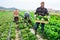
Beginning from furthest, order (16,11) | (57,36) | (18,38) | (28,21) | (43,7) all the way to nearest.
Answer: (28,21) → (16,11) → (18,38) → (43,7) → (57,36)

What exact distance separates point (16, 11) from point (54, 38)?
1084cm

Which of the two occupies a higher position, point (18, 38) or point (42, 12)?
point (42, 12)

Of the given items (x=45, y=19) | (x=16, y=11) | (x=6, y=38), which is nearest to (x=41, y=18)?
(x=45, y=19)

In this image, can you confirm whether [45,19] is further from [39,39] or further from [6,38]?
[6,38]

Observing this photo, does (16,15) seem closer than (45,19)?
No

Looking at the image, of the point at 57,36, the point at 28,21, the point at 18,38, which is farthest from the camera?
the point at 28,21

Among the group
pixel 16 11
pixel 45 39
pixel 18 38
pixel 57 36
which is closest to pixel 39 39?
pixel 45 39

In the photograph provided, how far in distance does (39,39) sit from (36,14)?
1829 mm

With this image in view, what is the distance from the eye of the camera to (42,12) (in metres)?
15.4

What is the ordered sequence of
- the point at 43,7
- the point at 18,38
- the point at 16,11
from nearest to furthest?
the point at 43,7 → the point at 18,38 → the point at 16,11

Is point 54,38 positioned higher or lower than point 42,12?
lower

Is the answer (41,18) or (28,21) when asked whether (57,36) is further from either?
(28,21)

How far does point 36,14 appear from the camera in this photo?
15344mm

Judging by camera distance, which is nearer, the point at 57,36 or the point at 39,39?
the point at 57,36
